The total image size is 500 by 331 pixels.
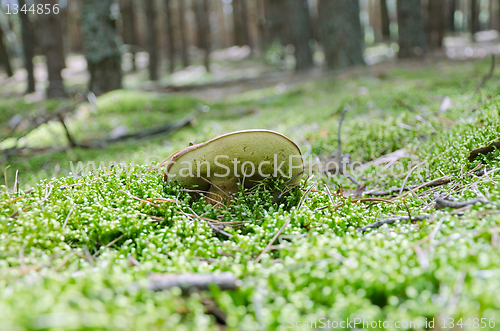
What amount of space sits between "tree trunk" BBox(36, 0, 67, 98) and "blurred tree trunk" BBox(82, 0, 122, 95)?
166 centimetres

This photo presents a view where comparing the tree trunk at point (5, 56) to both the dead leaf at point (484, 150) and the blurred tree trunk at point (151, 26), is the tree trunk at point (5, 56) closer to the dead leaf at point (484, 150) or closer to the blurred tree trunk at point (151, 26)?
the blurred tree trunk at point (151, 26)

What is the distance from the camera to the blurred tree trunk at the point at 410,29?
31.9 feet

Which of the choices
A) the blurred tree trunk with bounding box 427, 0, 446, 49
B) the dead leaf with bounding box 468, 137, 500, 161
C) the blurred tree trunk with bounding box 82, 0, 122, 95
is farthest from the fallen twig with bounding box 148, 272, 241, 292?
the blurred tree trunk with bounding box 427, 0, 446, 49

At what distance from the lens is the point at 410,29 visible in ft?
32.7

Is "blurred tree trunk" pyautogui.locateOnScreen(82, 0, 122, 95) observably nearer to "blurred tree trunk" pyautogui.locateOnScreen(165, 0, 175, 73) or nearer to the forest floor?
the forest floor

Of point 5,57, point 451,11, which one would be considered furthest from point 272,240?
point 451,11

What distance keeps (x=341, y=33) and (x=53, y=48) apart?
7.95 metres

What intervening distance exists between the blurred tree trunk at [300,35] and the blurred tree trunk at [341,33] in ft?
9.54

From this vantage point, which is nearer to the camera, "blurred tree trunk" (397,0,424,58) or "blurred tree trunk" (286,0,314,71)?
"blurred tree trunk" (397,0,424,58)

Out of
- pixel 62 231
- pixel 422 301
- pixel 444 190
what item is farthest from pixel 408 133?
pixel 62 231

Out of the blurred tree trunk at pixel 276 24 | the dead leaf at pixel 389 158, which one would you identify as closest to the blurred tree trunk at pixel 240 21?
the blurred tree trunk at pixel 276 24

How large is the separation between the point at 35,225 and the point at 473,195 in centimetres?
189

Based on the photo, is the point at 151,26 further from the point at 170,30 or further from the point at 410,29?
A: the point at 410,29

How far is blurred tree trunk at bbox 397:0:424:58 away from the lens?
9.73 metres
